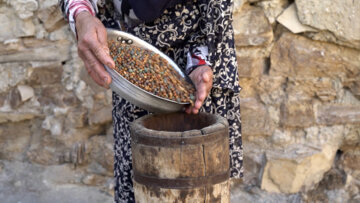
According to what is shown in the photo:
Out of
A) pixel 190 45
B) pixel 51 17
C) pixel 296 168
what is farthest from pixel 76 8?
pixel 296 168

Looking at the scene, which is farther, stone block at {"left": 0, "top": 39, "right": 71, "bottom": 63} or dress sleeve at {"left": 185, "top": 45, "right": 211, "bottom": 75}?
stone block at {"left": 0, "top": 39, "right": 71, "bottom": 63}

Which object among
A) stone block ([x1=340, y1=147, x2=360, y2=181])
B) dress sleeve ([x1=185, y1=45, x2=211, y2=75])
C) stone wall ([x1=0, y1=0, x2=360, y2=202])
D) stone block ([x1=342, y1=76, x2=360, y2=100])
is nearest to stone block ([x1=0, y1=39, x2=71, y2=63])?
stone wall ([x1=0, y1=0, x2=360, y2=202])

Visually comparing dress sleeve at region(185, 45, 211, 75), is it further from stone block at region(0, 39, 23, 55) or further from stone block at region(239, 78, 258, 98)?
stone block at region(0, 39, 23, 55)

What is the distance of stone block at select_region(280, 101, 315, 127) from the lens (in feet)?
8.38

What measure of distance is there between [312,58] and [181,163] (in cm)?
140

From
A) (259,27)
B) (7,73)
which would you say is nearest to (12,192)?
(7,73)

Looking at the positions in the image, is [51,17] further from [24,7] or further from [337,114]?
[337,114]

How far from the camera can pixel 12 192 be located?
2.63 metres

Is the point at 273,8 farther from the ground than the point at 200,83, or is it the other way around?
the point at 273,8

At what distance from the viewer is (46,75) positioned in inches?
105

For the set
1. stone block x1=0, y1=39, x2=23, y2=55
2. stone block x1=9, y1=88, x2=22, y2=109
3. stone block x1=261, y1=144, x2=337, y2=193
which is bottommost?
stone block x1=261, y1=144, x2=337, y2=193

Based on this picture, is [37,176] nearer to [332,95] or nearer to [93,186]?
[93,186]

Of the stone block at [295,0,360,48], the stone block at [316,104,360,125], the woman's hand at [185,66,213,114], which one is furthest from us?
the stone block at [316,104,360,125]

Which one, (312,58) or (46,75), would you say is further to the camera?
(46,75)
